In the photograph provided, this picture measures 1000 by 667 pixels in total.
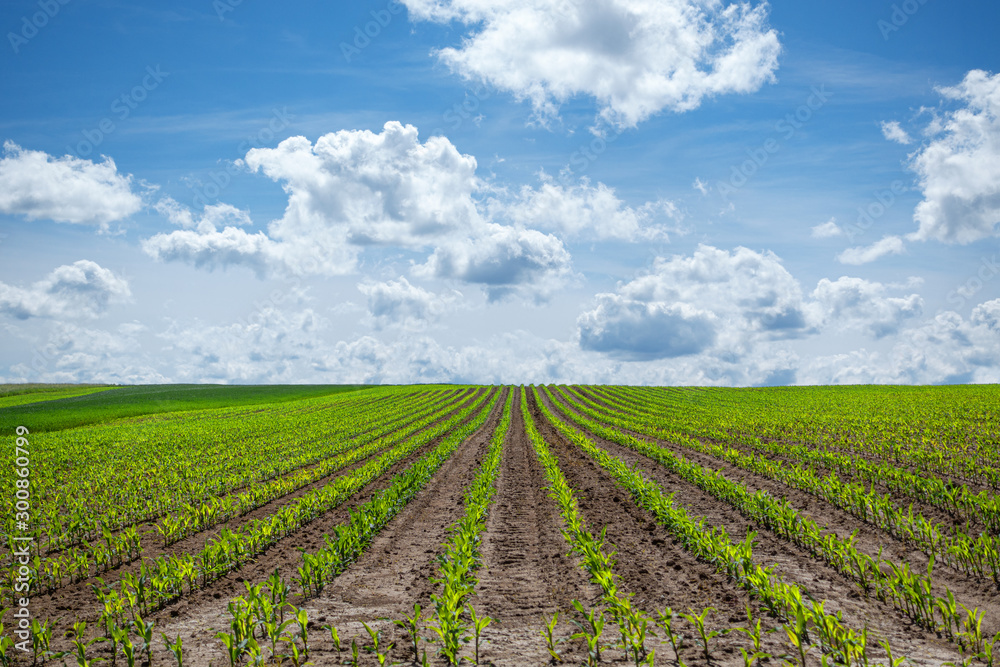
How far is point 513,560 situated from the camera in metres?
9.86

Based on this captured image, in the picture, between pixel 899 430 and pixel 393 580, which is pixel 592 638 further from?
pixel 899 430

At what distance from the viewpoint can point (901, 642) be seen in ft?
20.7

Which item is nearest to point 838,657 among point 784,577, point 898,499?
point 784,577

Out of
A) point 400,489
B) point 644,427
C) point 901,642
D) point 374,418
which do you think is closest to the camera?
point 901,642

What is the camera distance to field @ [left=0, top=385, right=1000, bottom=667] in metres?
6.43

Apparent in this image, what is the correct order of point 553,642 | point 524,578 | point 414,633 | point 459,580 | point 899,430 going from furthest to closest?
point 899,430
point 524,578
point 459,580
point 553,642
point 414,633

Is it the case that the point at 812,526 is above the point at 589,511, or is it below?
above

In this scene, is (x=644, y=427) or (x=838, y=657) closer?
(x=838, y=657)

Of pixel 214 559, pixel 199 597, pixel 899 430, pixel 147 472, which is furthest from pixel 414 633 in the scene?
pixel 899 430

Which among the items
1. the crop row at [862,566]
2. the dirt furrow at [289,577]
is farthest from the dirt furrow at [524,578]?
the crop row at [862,566]

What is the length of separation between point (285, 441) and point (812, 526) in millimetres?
25985

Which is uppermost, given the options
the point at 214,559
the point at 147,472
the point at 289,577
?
the point at 214,559

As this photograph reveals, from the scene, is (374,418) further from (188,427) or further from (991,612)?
(991,612)

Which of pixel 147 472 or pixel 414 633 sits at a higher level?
pixel 414 633
